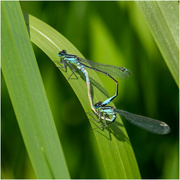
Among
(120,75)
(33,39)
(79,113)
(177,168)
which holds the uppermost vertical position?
(33,39)

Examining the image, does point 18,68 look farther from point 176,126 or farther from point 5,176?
point 176,126

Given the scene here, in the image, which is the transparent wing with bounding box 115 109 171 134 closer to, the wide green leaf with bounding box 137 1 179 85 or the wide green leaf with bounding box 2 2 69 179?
the wide green leaf with bounding box 137 1 179 85

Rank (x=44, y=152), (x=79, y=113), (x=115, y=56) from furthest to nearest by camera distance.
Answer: (x=79, y=113), (x=115, y=56), (x=44, y=152)

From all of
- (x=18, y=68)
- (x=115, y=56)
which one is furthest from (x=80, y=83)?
(x=115, y=56)

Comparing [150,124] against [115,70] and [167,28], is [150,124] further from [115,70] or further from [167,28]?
[167,28]

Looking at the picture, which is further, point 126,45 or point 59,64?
point 126,45

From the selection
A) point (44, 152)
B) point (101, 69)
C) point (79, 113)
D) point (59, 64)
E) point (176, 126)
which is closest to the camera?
point (44, 152)
